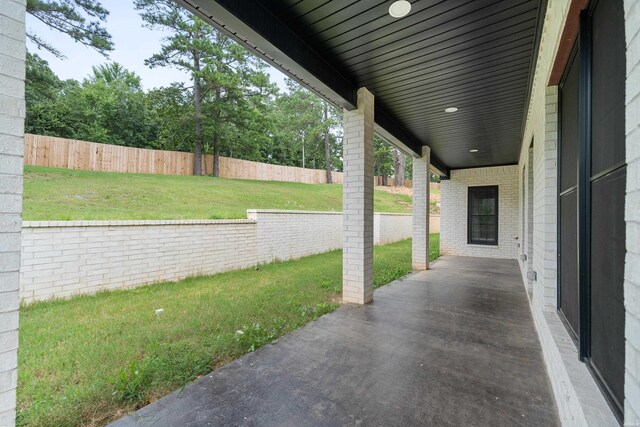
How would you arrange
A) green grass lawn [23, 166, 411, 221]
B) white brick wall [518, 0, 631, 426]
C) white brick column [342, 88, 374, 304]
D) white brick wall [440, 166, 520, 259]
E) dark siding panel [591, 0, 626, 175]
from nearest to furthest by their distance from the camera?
dark siding panel [591, 0, 626, 175] → white brick wall [518, 0, 631, 426] → white brick column [342, 88, 374, 304] → green grass lawn [23, 166, 411, 221] → white brick wall [440, 166, 520, 259]

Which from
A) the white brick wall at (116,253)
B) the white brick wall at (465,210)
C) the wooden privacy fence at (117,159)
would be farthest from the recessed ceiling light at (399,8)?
the wooden privacy fence at (117,159)

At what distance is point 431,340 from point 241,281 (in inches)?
138

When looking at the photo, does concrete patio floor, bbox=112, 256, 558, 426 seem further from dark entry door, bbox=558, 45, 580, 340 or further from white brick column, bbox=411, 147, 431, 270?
white brick column, bbox=411, 147, 431, 270

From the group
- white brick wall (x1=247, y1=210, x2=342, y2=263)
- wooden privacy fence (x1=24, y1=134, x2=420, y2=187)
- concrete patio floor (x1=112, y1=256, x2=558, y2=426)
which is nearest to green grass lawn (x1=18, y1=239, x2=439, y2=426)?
concrete patio floor (x1=112, y1=256, x2=558, y2=426)

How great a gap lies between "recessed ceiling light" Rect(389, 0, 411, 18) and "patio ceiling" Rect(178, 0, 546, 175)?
45 millimetres

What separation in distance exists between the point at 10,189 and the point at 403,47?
334 centimetres

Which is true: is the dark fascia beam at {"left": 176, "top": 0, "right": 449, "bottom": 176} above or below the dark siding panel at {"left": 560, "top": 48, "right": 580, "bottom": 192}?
above

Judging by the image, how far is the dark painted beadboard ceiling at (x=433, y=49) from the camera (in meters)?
2.50

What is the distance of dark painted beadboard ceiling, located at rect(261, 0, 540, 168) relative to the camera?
250 centimetres

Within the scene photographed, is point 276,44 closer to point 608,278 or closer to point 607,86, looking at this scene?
point 607,86

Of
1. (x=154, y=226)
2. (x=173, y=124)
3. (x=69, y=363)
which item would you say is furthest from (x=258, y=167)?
(x=69, y=363)

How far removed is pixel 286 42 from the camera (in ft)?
9.16

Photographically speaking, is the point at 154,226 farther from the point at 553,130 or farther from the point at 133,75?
the point at 133,75

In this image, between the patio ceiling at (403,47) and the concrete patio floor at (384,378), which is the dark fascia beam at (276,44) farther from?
the concrete patio floor at (384,378)
